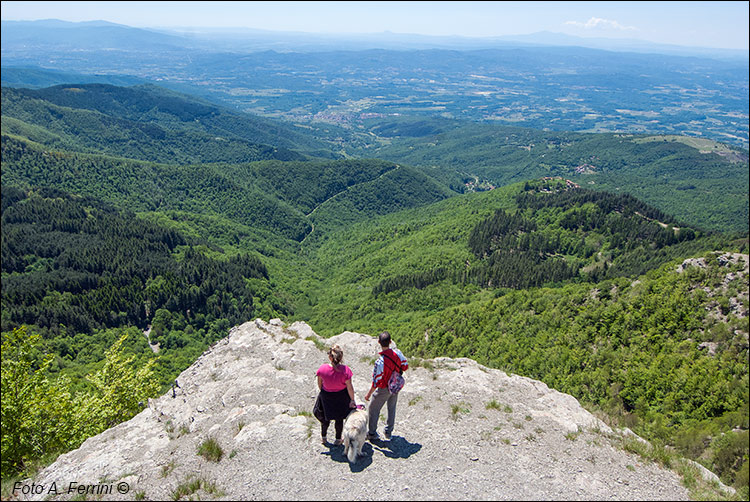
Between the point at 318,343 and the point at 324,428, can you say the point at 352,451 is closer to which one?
the point at 324,428

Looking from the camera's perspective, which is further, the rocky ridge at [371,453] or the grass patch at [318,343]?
the grass patch at [318,343]

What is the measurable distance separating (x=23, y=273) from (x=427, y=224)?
399ft

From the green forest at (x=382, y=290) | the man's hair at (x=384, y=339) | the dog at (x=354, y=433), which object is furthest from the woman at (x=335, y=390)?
the green forest at (x=382, y=290)

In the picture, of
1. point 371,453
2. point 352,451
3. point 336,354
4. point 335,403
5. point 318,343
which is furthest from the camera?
point 318,343

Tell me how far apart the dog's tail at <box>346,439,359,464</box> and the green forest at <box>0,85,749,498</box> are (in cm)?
1349

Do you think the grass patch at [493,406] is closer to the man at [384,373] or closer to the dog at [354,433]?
the man at [384,373]

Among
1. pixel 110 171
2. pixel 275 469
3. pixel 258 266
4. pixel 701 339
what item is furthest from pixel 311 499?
pixel 110 171

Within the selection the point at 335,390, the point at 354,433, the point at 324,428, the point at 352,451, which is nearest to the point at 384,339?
the point at 335,390

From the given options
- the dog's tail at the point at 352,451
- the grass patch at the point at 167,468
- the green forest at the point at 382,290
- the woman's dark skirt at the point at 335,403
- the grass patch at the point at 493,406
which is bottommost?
the green forest at the point at 382,290

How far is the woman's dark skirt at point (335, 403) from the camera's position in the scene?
44.7 feet

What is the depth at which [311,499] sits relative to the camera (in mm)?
12086

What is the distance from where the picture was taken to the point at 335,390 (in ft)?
44.1

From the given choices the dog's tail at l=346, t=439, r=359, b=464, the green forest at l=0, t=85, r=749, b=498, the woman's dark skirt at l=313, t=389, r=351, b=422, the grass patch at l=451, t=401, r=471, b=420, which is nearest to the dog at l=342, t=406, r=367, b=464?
the dog's tail at l=346, t=439, r=359, b=464

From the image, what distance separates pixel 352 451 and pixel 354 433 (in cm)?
72
